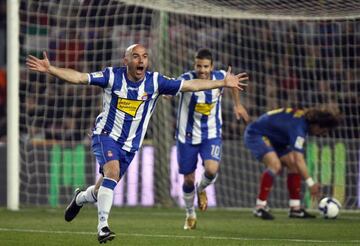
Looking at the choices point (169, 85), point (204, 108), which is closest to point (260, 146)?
point (204, 108)

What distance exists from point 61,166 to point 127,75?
631 cm

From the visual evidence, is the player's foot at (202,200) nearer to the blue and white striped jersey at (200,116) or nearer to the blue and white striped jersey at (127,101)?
the blue and white striped jersey at (200,116)

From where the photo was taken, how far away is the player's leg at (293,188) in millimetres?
14023

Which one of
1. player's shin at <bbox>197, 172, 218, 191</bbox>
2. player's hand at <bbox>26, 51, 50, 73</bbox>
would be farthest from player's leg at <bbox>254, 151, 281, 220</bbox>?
player's hand at <bbox>26, 51, 50, 73</bbox>

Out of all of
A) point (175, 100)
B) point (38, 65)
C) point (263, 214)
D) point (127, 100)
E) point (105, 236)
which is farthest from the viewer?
point (175, 100)

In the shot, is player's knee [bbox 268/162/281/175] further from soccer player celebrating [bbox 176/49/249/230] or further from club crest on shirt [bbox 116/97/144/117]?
club crest on shirt [bbox 116/97/144/117]

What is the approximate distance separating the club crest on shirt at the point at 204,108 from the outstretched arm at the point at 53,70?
305 cm

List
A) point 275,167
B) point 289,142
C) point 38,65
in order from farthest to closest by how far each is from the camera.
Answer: point 289,142 < point 275,167 < point 38,65

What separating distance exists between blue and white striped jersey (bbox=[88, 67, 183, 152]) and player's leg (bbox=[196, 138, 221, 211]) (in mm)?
2310

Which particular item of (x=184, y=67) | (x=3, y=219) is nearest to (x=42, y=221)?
(x=3, y=219)

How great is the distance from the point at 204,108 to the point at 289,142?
2176 millimetres

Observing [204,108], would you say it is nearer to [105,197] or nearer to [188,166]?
[188,166]

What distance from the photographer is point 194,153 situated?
1240 centimetres

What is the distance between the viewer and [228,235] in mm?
10688
